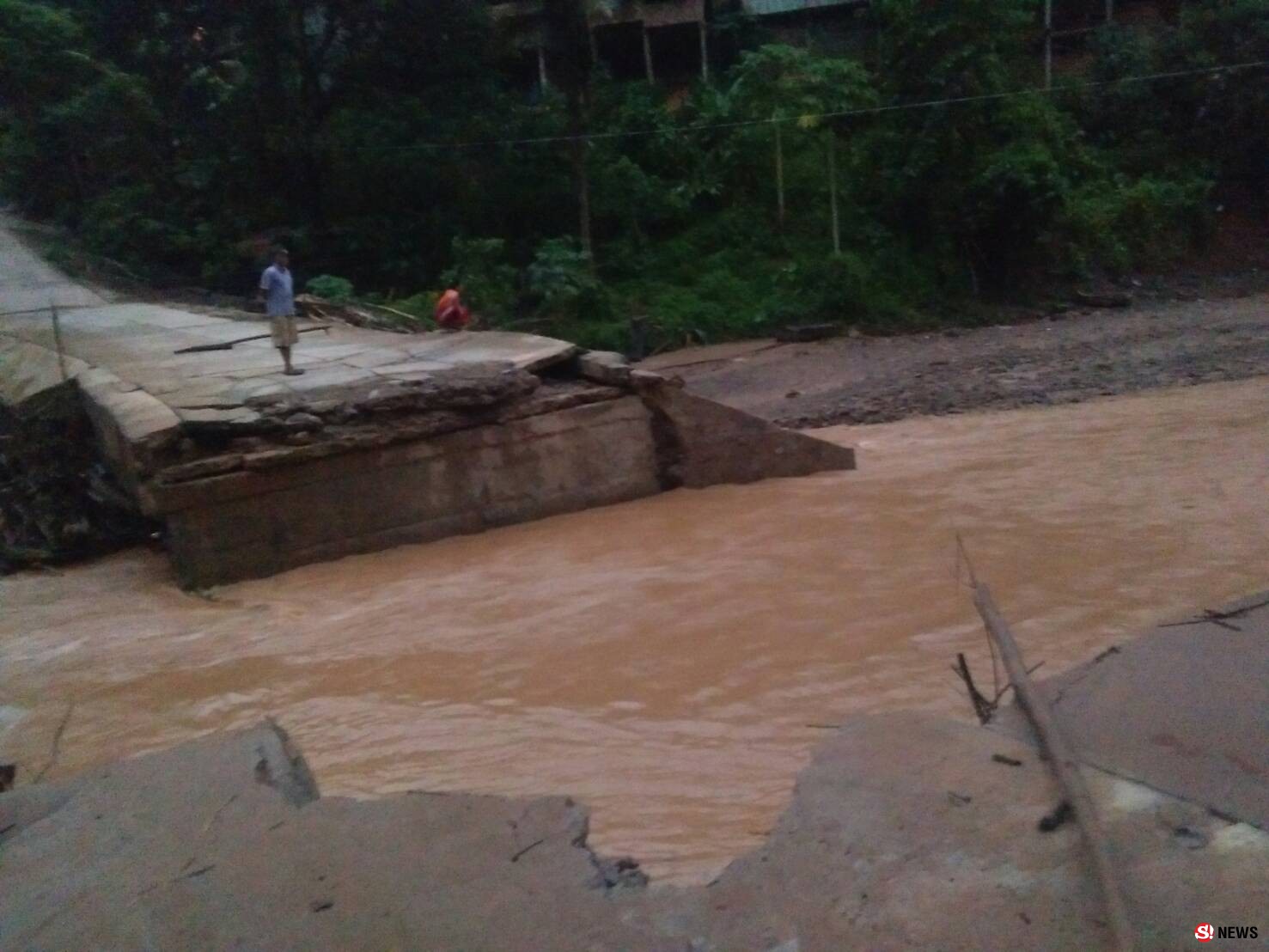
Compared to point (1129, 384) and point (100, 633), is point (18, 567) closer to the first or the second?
point (100, 633)

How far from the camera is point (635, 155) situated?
25984 millimetres

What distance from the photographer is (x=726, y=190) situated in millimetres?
25312

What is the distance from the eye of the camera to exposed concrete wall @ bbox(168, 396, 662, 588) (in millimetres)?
8805

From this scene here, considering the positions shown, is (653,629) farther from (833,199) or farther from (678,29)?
(678,29)

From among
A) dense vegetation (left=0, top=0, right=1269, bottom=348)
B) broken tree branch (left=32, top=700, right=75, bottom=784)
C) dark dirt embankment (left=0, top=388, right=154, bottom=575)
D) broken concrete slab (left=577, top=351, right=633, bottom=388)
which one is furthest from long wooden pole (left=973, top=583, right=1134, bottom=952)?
dense vegetation (left=0, top=0, right=1269, bottom=348)

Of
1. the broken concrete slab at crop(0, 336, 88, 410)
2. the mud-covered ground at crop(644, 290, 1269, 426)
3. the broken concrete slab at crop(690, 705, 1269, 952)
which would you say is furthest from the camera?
the mud-covered ground at crop(644, 290, 1269, 426)

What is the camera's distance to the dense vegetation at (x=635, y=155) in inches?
856

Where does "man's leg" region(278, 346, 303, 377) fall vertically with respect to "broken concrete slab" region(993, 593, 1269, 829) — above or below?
above

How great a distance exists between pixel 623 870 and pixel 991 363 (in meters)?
14.3

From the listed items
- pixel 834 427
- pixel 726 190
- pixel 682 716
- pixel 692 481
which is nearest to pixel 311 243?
pixel 726 190

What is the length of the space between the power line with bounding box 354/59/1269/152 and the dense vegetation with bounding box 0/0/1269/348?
10 cm

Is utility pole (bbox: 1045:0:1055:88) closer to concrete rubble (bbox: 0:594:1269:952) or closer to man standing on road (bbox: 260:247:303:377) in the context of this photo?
man standing on road (bbox: 260:247:303:377)

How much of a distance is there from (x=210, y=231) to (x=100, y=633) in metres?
18.4

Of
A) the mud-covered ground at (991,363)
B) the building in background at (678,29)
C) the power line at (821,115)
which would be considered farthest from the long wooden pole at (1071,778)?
the building in background at (678,29)
